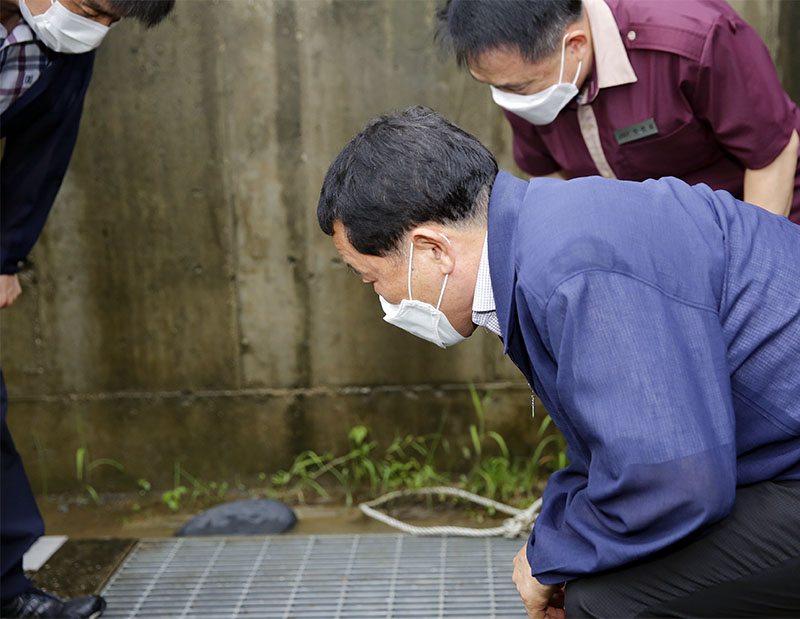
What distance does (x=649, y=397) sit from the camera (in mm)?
1385

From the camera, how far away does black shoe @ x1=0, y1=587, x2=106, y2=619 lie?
2.74 m

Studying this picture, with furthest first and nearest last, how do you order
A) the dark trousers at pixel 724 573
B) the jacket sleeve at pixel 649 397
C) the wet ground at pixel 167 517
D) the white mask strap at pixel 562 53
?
the wet ground at pixel 167 517
the white mask strap at pixel 562 53
the dark trousers at pixel 724 573
the jacket sleeve at pixel 649 397

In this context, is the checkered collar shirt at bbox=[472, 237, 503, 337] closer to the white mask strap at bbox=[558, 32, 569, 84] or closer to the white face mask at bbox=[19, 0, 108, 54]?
the white mask strap at bbox=[558, 32, 569, 84]

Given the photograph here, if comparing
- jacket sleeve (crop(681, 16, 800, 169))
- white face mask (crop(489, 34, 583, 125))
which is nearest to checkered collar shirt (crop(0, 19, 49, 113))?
white face mask (crop(489, 34, 583, 125))

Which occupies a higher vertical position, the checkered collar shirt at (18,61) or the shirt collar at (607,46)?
the checkered collar shirt at (18,61)

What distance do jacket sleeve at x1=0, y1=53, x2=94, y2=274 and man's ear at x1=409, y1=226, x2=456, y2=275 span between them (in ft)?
5.47

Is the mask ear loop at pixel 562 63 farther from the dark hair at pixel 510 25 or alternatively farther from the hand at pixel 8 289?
the hand at pixel 8 289

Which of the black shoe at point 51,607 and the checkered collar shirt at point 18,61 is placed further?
the black shoe at point 51,607

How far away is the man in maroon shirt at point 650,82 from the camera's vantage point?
2.42m

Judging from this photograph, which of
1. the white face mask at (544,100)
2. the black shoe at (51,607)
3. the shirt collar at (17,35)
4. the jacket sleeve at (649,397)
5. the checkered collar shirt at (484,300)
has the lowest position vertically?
the black shoe at (51,607)

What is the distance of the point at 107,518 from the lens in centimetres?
384

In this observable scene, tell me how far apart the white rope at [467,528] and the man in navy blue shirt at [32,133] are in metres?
1.15

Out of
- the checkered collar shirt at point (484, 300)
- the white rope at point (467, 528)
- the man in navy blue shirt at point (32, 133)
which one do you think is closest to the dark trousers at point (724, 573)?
the checkered collar shirt at point (484, 300)

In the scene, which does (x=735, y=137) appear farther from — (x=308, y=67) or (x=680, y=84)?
(x=308, y=67)
